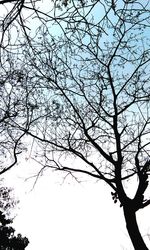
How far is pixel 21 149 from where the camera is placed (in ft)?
55.3

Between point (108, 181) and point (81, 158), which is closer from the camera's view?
point (108, 181)

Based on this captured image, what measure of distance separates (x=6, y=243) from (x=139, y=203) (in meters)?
19.8

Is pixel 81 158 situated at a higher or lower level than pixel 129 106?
lower

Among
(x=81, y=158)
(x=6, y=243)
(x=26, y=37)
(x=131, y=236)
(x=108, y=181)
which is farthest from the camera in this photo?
(x=6, y=243)

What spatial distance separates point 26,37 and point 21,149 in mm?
12629

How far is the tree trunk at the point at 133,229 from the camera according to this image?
34.7 ft

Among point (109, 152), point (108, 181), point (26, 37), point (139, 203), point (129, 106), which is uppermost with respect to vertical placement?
point (129, 106)

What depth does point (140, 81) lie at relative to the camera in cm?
1373

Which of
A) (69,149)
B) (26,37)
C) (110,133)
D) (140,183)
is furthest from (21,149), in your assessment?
Result: (26,37)

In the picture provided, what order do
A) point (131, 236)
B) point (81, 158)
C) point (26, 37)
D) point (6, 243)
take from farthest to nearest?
point (6, 243), point (81, 158), point (131, 236), point (26, 37)

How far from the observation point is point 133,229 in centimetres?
1088

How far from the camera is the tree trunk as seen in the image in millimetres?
10578

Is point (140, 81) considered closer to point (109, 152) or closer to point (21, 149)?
point (109, 152)

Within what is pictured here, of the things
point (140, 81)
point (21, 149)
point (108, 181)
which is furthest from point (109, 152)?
point (21, 149)
